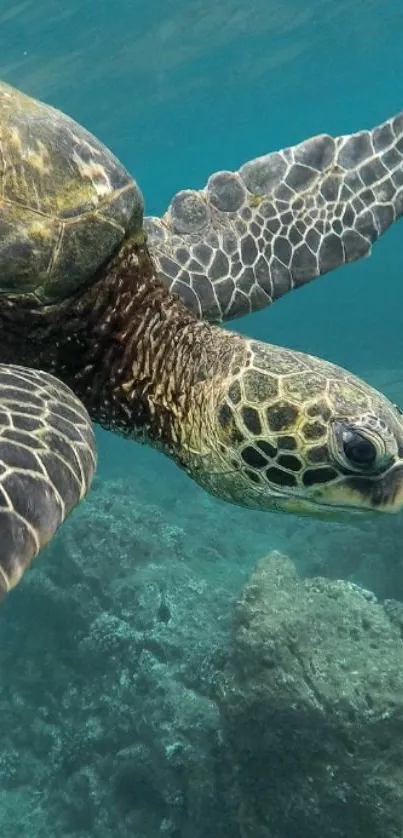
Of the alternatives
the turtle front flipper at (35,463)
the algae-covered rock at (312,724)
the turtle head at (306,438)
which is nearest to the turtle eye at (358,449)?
the turtle head at (306,438)

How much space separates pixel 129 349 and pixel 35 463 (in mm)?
1286

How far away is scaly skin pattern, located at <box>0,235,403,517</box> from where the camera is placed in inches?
103

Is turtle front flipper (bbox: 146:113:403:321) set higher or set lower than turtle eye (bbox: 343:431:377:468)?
higher

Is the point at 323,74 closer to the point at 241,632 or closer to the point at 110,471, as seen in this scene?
the point at 110,471

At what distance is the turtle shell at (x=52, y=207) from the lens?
9.02 feet

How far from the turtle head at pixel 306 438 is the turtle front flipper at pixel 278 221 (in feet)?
3.69

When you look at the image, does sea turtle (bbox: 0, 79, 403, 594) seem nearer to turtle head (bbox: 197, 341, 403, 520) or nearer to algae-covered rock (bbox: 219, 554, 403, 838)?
turtle head (bbox: 197, 341, 403, 520)

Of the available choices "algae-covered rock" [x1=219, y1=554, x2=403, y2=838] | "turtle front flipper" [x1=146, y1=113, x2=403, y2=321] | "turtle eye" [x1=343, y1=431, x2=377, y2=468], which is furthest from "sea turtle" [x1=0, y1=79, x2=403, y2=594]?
"algae-covered rock" [x1=219, y1=554, x2=403, y2=838]

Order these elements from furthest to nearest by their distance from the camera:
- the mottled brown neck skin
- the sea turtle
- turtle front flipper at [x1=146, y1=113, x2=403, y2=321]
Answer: turtle front flipper at [x1=146, y1=113, x2=403, y2=321], the mottled brown neck skin, the sea turtle

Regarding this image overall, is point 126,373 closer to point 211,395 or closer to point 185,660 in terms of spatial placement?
point 211,395

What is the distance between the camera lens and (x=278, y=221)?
4.14 m

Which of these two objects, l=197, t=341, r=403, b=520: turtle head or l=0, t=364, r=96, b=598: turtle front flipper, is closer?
l=0, t=364, r=96, b=598: turtle front flipper

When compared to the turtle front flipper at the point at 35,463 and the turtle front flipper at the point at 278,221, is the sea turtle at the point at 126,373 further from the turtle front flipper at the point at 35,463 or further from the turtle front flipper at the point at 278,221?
the turtle front flipper at the point at 278,221

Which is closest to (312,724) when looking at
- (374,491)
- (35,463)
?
(374,491)
